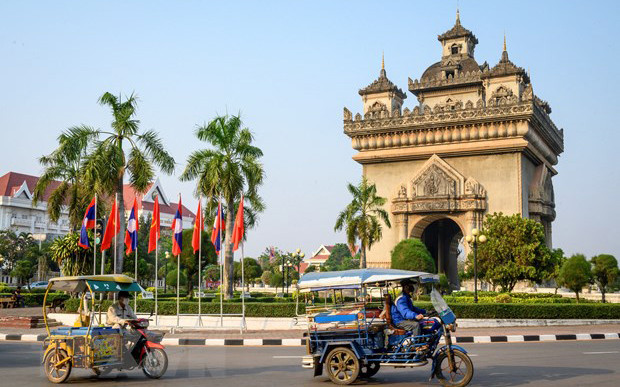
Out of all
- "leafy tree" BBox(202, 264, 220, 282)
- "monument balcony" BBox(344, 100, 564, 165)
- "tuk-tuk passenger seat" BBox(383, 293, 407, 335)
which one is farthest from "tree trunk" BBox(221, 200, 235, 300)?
"leafy tree" BBox(202, 264, 220, 282)

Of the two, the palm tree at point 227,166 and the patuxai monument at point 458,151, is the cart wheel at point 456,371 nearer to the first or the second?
the palm tree at point 227,166

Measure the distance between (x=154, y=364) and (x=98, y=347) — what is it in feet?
3.08

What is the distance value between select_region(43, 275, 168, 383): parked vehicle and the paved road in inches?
9.9

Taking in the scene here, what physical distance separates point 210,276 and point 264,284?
10869mm

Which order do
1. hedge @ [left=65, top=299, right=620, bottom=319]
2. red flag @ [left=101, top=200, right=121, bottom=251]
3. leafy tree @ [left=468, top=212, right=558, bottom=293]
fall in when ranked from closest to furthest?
1. hedge @ [left=65, top=299, right=620, bottom=319]
2. red flag @ [left=101, top=200, right=121, bottom=251]
3. leafy tree @ [left=468, top=212, right=558, bottom=293]

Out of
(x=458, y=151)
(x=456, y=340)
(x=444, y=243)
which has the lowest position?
(x=456, y=340)

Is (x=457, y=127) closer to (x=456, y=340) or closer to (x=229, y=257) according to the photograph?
(x=229, y=257)

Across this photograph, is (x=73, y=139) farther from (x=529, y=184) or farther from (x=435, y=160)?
(x=529, y=184)

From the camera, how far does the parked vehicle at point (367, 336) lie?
31.4 ft

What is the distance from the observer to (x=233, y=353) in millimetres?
15055

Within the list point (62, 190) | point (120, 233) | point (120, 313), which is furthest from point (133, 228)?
point (120, 313)

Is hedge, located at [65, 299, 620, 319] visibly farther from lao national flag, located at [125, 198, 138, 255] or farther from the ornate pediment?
the ornate pediment

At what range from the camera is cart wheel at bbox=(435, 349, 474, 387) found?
9172mm

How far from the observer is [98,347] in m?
10.5
